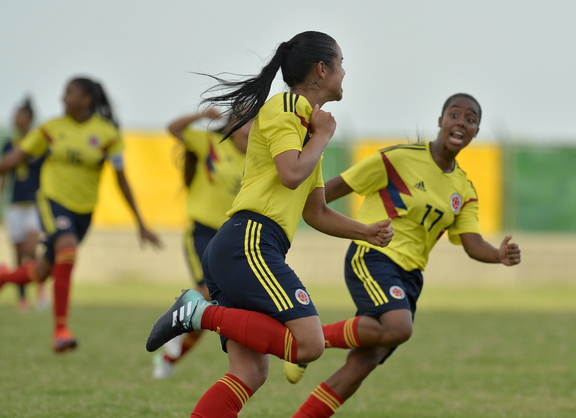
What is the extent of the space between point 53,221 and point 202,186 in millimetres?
1344

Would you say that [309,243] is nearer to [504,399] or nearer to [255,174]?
[504,399]

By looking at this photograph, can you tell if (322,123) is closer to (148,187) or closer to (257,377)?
(257,377)

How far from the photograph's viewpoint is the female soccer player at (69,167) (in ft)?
24.6

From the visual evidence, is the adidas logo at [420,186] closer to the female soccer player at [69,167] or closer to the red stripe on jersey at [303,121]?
the red stripe on jersey at [303,121]

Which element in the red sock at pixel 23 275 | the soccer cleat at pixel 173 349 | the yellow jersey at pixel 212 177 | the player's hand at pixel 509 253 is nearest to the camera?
the player's hand at pixel 509 253

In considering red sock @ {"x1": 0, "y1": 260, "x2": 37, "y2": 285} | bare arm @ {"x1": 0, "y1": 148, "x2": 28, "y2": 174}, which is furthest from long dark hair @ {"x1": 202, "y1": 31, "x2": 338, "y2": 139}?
red sock @ {"x1": 0, "y1": 260, "x2": 37, "y2": 285}

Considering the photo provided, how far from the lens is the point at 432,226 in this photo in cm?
511

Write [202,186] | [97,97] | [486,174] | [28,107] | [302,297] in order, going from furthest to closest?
[486,174]
[28,107]
[97,97]
[202,186]
[302,297]

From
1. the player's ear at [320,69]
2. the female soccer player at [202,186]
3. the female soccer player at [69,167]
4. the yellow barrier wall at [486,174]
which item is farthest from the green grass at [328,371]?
the yellow barrier wall at [486,174]

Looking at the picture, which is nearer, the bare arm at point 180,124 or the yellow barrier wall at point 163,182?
the bare arm at point 180,124

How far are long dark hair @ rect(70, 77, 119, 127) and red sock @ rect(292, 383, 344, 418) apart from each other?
13.3 ft

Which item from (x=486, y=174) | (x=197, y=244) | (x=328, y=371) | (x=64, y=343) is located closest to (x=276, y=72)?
(x=197, y=244)

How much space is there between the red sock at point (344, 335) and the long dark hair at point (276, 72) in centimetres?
143

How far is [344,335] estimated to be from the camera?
489cm
